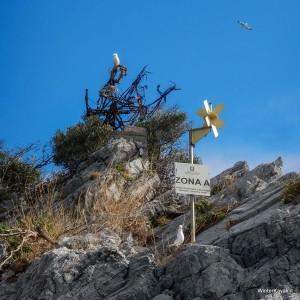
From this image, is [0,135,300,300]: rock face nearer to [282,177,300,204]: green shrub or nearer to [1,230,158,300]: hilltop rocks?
[1,230,158,300]: hilltop rocks

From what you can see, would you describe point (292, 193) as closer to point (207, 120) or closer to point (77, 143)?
point (207, 120)

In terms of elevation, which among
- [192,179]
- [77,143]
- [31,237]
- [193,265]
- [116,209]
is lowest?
[193,265]

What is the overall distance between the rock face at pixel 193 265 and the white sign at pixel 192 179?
0.69 m

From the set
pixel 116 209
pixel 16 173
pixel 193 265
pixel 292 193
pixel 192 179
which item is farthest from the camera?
pixel 16 173

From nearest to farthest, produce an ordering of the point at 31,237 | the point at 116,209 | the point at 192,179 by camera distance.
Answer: the point at 192,179 < the point at 31,237 < the point at 116,209

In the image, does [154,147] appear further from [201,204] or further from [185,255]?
[185,255]

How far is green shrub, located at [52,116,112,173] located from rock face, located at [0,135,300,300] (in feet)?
19.8

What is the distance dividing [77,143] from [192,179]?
8.18 m

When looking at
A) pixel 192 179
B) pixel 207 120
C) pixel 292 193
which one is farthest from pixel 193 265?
pixel 207 120

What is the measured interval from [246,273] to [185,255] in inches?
31.9

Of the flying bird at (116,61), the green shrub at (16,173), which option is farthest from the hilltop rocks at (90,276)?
the flying bird at (116,61)

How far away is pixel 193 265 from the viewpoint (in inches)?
280

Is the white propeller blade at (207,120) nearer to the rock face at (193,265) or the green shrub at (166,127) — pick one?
the rock face at (193,265)

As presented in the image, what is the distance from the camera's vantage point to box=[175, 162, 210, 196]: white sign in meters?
8.96
